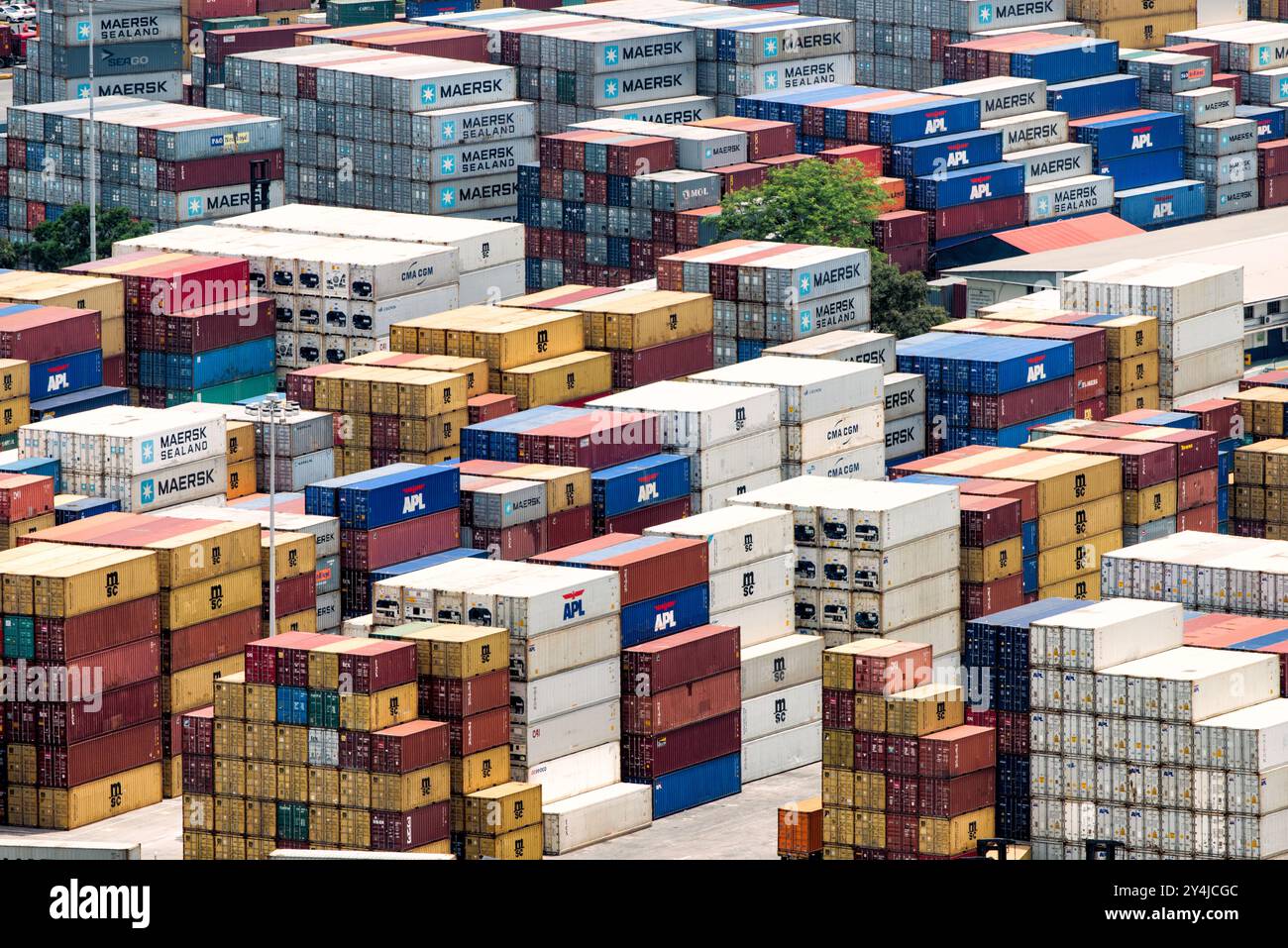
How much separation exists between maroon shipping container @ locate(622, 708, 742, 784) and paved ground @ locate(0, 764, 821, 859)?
1.49 metres

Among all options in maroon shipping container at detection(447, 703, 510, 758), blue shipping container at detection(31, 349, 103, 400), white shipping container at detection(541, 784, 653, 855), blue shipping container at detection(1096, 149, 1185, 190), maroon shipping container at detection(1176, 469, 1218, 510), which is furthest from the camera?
blue shipping container at detection(1096, 149, 1185, 190)

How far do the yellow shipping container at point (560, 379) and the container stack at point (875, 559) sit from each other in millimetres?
14839

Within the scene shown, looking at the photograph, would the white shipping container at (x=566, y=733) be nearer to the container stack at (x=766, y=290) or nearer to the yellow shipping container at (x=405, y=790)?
the yellow shipping container at (x=405, y=790)

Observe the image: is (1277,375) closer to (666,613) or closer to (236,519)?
(666,613)

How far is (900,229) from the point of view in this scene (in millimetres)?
135375

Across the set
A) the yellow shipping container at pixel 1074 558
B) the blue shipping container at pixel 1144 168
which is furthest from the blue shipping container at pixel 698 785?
the blue shipping container at pixel 1144 168

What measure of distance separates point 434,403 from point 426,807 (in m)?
27.2

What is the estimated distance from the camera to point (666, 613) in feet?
261

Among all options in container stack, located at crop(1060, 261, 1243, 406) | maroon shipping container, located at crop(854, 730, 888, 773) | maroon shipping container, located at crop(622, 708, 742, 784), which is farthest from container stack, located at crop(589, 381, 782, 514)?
maroon shipping container, located at crop(854, 730, 888, 773)

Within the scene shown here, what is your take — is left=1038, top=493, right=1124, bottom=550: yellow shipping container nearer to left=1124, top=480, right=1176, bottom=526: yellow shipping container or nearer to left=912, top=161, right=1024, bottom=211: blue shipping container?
left=1124, top=480, right=1176, bottom=526: yellow shipping container

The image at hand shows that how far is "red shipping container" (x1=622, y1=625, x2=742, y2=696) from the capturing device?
3044 inches

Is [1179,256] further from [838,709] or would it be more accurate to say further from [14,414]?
[838,709]

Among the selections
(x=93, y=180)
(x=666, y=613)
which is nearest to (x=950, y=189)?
(x=93, y=180)

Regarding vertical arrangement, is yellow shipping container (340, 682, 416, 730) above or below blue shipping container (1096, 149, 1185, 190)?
below
